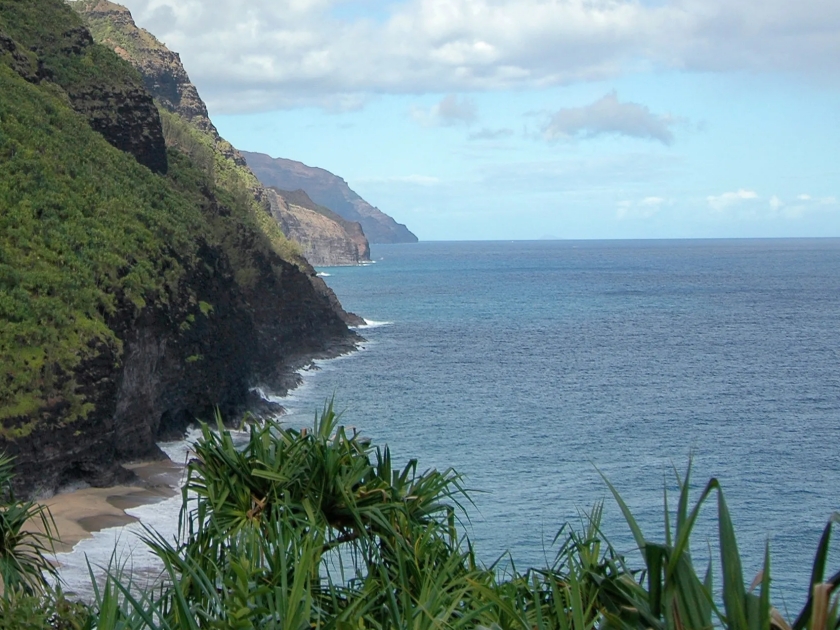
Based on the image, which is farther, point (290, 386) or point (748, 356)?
point (748, 356)

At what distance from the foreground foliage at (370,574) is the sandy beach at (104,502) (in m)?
20.5

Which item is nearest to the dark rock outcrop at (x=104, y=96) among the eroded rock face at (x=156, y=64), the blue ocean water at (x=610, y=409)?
the blue ocean water at (x=610, y=409)

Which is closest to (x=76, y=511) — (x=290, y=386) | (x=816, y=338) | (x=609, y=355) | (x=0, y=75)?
(x=0, y=75)

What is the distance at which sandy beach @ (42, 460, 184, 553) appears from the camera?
3322 cm

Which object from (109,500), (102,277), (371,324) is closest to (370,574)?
(109,500)

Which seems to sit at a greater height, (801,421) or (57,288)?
(57,288)

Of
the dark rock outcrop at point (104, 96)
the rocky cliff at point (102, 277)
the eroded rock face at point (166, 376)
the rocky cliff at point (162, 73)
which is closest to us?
the eroded rock face at point (166, 376)

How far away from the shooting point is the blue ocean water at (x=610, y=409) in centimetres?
3828

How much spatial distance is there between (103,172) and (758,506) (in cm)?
3735

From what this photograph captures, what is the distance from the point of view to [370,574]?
11383 mm

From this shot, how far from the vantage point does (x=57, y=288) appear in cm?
4012

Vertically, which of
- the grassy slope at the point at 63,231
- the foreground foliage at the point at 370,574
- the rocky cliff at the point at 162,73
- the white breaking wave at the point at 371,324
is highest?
the rocky cliff at the point at 162,73

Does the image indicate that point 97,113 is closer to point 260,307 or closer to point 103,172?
point 103,172

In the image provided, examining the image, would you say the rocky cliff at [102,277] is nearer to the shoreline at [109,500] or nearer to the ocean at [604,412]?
the shoreline at [109,500]
